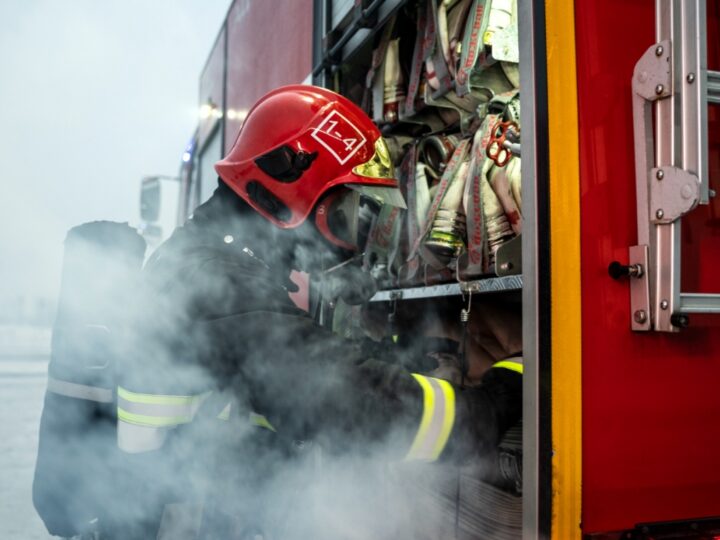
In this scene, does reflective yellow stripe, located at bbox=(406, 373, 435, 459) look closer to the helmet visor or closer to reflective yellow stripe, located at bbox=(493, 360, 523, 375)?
Answer: reflective yellow stripe, located at bbox=(493, 360, 523, 375)

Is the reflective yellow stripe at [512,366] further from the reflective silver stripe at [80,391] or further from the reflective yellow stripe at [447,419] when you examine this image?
the reflective silver stripe at [80,391]

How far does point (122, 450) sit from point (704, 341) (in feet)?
4.82

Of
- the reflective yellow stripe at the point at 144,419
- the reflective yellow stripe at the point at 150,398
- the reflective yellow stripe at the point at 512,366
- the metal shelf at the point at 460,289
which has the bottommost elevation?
the reflective yellow stripe at the point at 144,419

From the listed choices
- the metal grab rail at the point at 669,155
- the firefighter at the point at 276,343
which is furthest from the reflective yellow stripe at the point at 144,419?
the metal grab rail at the point at 669,155

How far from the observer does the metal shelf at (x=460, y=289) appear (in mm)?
1544

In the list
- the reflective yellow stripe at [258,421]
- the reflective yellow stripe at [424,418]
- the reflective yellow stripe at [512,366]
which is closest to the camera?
the reflective yellow stripe at [424,418]

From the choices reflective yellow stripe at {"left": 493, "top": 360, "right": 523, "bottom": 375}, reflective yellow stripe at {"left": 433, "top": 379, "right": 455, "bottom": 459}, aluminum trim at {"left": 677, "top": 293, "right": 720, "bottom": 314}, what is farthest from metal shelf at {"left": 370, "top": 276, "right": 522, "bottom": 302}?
aluminum trim at {"left": 677, "top": 293, "right": 720, "bottom": 314}

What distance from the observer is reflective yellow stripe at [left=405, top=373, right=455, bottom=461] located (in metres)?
1.34

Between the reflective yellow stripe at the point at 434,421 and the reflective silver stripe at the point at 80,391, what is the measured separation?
1.07 m

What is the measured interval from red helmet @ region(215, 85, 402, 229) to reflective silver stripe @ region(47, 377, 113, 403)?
0.79 m

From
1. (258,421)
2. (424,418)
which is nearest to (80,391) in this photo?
(258,421)

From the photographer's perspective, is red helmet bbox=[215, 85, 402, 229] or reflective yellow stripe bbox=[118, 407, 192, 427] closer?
reflective yellow stripe bbox=[118, 407, 192, 427]

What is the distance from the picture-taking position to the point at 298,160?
5.85 ft

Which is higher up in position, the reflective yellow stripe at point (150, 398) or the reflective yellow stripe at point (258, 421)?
the reflective yellow stripe at point (150, 398)
